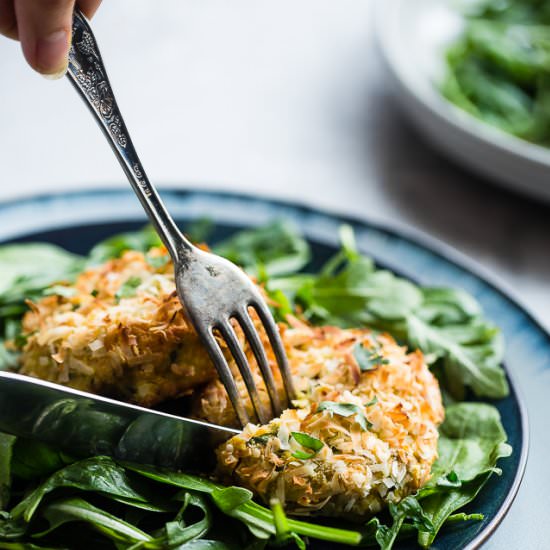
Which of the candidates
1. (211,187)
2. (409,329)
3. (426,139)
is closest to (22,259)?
(211,187)

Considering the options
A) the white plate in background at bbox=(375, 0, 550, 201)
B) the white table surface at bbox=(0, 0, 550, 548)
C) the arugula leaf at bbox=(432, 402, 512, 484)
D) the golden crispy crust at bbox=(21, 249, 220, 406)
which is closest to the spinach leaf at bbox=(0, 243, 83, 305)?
the golden crispy crust at bbox=(21, 249, 220, 406)

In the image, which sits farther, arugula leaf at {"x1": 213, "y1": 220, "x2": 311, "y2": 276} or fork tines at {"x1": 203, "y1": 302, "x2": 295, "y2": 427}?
arugula leaf at {"x1": 213, "y1": 220, "x2": 311, "y2": 276}

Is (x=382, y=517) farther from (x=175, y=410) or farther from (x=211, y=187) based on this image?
(x=211, y=187)

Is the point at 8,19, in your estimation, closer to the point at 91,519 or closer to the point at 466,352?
the point at 91,519

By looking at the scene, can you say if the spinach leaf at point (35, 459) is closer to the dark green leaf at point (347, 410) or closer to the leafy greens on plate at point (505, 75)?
the dark green leaf at point (347, 410)

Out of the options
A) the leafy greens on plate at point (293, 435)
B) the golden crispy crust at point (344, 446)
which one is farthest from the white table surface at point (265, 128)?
the golden crispy crust at point (344, 446)

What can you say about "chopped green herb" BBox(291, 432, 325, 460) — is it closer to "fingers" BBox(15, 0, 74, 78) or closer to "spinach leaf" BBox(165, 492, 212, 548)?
"spinach leaf" BBox(165, 492, 212, 548)


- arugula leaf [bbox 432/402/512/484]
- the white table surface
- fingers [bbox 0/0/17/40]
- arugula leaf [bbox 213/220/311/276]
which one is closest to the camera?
fingers [bbox 0/0/17/40]
